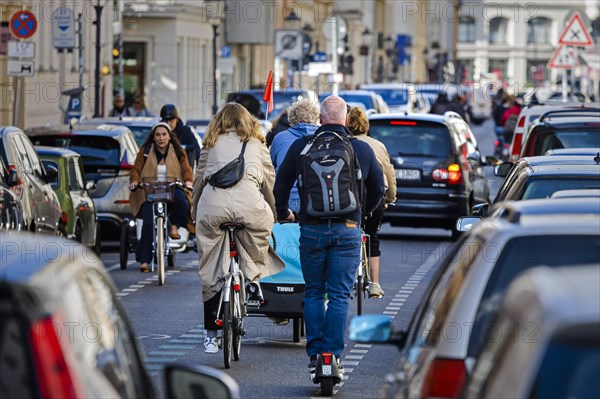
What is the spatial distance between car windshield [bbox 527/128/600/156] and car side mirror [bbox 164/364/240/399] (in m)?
13.3

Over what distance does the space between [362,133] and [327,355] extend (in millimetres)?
4916

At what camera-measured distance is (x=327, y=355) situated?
32.0ft

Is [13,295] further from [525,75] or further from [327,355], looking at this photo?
[525,75]

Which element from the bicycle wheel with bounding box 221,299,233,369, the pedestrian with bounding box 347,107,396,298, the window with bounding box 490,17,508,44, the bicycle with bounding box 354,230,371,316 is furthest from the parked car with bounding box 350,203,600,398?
the window with bounding box 490,17,508,44


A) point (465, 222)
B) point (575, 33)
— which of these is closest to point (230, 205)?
point (465, 222)

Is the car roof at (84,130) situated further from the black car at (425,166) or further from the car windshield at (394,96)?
the car windshield at (394,96)

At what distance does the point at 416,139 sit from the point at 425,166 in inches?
14.8

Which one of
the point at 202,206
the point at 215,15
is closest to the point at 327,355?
the point at 202,206

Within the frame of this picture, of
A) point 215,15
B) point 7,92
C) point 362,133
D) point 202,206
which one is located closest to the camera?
point 202,206

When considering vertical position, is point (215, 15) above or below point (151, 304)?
above

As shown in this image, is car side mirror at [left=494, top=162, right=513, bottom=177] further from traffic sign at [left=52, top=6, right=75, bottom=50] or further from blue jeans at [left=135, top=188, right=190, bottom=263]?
traffic sign at [left=52, top=6, right=75, bottom=50]

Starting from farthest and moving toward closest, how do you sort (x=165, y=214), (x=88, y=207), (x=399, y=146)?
(x=399, y=146)
(x=88, y=207)
(x=165, y=214)

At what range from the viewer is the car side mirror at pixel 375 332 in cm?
602

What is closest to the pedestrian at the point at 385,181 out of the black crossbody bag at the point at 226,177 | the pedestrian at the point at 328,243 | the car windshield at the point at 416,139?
the black crossbody bag at the point at 226,177
